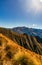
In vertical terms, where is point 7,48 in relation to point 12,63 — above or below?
above

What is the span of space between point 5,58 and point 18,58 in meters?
1.86

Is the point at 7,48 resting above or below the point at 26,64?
above

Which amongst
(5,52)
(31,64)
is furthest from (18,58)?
(5,52)

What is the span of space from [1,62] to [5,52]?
8.47ft

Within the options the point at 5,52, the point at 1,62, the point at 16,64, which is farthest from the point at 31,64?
the point at 5,52

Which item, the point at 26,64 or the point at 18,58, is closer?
the point at 26,64

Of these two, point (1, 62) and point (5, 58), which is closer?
point (1, 62)

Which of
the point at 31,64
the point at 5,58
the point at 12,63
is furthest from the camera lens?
the point at 5,58

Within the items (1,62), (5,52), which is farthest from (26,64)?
(5,52)

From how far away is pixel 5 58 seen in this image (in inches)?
618

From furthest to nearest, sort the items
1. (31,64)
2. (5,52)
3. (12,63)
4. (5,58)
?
(5,52)
(5,58)
(12,63)
(31,64)

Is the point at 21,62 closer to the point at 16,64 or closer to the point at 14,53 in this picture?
the point at 16,64

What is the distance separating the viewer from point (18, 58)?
14445 millimetres

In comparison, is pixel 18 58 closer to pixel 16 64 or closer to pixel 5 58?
pixel 16 64
